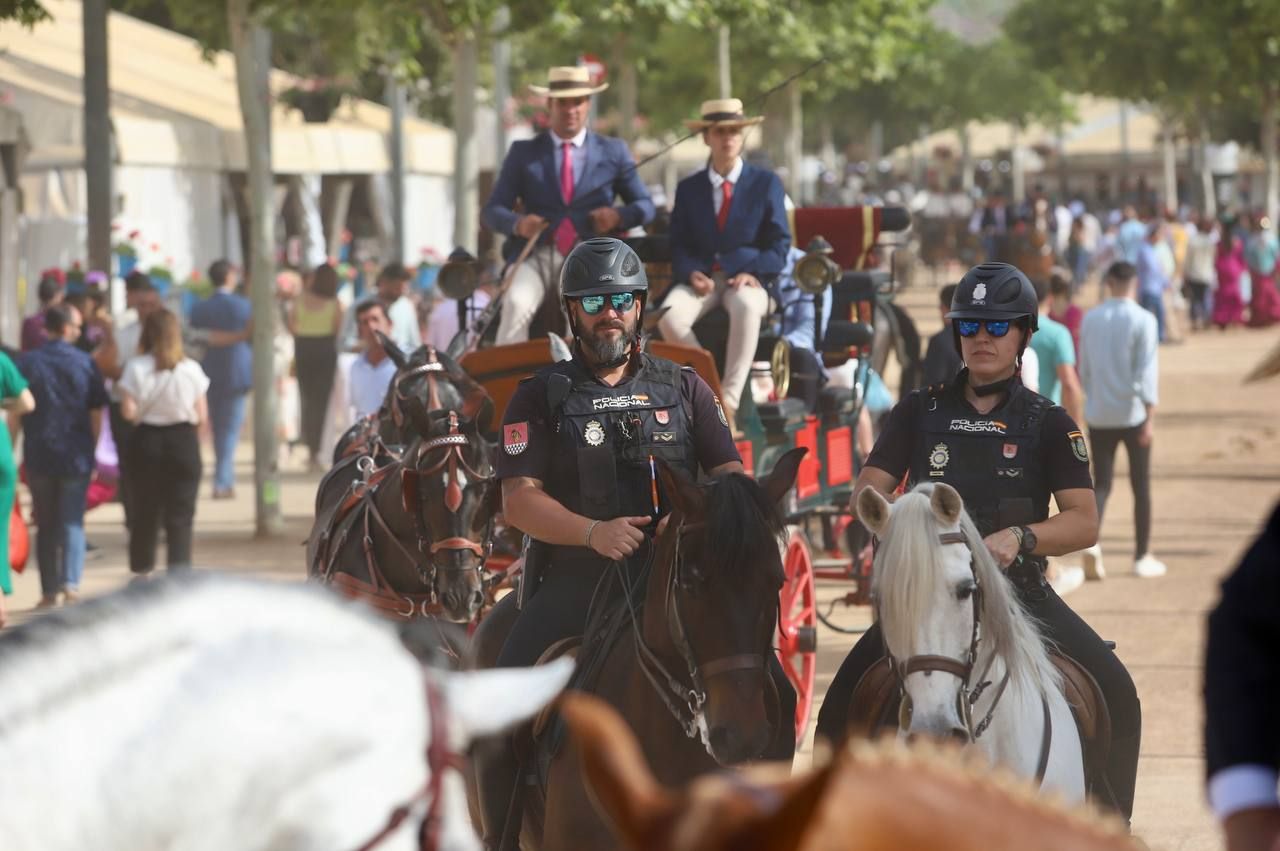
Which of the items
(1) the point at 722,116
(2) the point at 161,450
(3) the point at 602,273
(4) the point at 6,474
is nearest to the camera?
(3) the point at 602,273

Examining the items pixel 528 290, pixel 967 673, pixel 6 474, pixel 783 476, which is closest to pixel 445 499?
pixel 528 290

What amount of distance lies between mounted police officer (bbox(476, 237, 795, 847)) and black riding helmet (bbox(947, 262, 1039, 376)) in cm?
86

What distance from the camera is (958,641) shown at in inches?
197

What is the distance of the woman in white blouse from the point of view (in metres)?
13.7

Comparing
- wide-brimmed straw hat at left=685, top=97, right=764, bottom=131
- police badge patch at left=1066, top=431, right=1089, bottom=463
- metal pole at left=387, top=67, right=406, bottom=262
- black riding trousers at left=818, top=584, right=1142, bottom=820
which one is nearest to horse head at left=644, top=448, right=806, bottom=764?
black riding trousers at left=818, top=584, right=1142, bottom=820

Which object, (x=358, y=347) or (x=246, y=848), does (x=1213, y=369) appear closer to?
(x=358, y=347)

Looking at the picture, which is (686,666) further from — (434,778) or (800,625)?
(800,625)

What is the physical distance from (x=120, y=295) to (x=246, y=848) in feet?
70.8

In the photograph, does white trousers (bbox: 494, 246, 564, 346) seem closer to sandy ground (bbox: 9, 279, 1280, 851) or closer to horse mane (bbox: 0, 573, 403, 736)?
sandy ground (bbox: 9, 279, 1280, 851)

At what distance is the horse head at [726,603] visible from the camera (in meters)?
5.37

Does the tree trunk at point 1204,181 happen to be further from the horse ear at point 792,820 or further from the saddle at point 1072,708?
the horse ear at point 792,820

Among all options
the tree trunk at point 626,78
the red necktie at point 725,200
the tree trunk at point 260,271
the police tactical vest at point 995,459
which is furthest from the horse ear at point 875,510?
the tree trunk at point 626,78

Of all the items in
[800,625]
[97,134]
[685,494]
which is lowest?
[800,625]

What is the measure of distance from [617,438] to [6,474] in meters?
7.32
